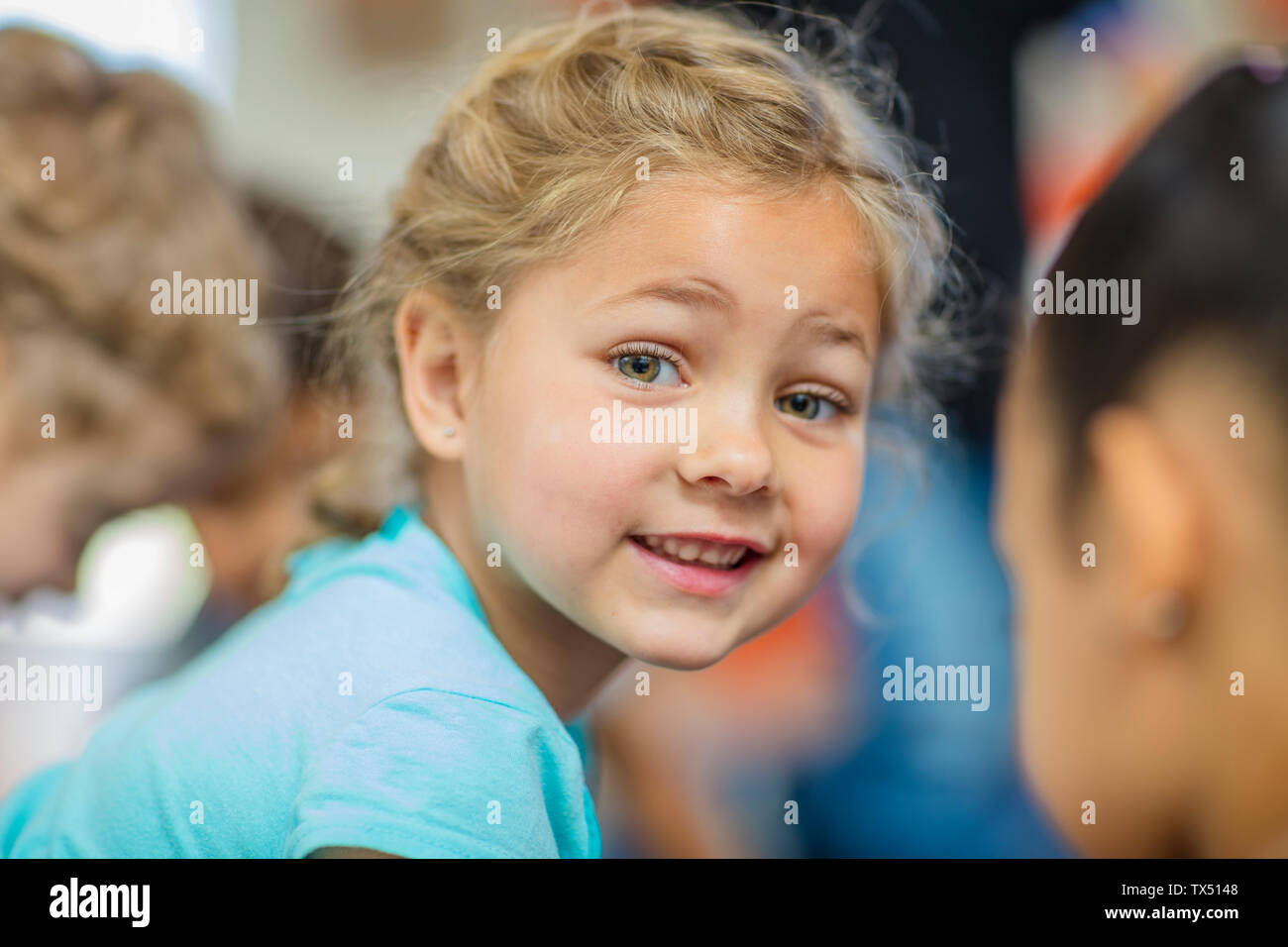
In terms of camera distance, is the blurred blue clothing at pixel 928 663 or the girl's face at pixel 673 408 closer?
the girl's face at pixel 673 408

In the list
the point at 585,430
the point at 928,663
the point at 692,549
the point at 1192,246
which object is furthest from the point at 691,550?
the point at 1192,246

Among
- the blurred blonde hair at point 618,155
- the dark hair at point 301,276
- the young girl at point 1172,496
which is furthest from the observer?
the dark hair at point 301,276

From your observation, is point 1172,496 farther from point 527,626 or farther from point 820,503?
point 527,626

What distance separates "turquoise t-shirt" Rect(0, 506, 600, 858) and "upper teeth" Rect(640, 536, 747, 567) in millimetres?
117

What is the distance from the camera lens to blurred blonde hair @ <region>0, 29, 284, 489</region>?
907mm

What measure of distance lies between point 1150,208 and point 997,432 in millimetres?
215

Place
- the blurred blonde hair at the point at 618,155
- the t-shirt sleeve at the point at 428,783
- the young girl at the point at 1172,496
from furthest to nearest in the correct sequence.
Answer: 1. the young girl at the point at 1172,496
2. the blurred blonde hair at the point at 618,155
3. the t-shirt sleeve at the point at 428,783

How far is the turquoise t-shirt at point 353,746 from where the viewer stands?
1.94 feet

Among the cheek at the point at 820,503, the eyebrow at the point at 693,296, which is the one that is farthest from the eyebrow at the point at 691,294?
the cheek at the point at 820,503

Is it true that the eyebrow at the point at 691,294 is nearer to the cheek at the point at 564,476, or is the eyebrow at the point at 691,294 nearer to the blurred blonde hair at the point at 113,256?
the cheek at the point at 564,476

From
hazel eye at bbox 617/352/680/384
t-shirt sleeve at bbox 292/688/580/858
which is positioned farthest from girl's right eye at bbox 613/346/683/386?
t-shirt sleeve at bbox 292/688/580/858

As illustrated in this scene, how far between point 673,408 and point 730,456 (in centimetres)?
5
